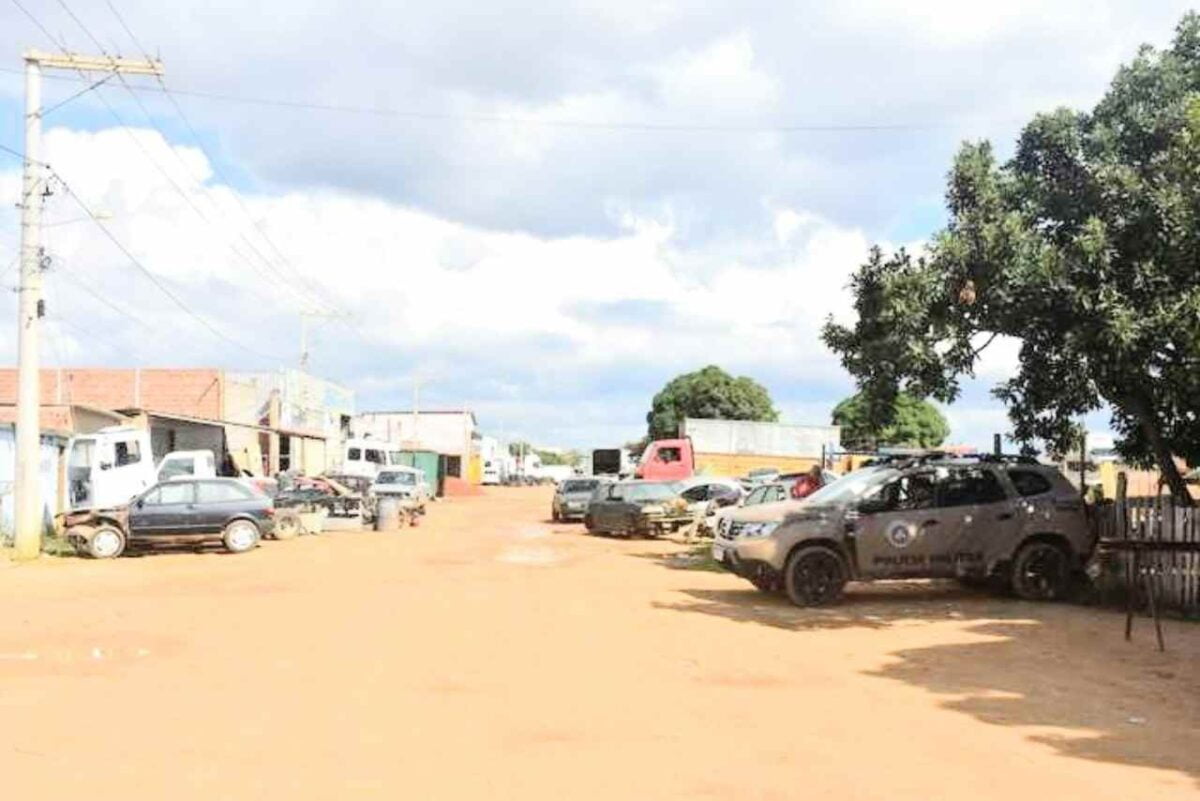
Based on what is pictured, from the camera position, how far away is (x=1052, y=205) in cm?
1551

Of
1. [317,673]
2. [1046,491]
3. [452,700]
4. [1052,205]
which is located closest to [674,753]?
[452,700]

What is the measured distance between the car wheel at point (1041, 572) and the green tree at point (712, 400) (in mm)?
69797

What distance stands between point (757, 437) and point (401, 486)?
2330 centimetres

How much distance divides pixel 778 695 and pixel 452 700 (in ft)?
7.82

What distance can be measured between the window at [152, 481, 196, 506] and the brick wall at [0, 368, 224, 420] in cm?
2804

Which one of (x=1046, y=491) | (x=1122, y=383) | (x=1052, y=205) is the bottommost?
(x=1046, y=491)

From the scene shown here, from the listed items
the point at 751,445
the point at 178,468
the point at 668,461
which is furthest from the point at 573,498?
the point at 751,445

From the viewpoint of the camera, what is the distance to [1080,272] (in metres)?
14.1

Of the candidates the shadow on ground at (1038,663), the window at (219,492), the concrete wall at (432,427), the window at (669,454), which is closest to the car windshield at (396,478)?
the window at (669,454)

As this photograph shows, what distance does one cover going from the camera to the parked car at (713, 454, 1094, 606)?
47.3ft

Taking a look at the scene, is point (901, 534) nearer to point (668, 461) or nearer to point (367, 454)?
point (668, 461)

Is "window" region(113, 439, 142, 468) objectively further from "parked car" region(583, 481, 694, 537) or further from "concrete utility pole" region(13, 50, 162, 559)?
"parked car" region(583, 481, 694, 537)

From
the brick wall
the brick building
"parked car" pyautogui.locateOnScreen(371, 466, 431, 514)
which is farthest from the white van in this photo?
"parked car" pyautogui.locateOnScreen(371, 466, 431, 514)

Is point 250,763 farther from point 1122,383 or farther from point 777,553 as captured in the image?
point 1122,383
